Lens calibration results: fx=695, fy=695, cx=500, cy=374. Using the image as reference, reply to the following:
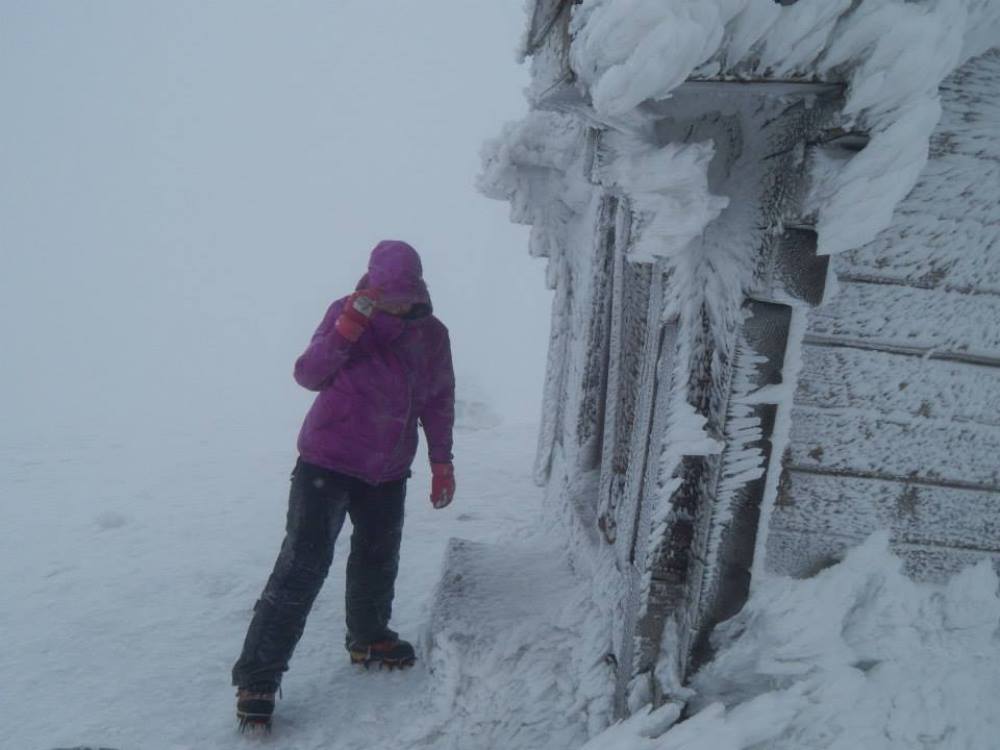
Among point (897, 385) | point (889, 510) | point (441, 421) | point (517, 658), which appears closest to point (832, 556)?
point (889, 510)

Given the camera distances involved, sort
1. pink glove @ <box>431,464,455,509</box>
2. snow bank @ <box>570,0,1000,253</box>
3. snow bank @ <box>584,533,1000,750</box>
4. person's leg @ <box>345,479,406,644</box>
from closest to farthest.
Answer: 1. snow bank @ <box>570,0,1000,253</box>
2. snow bank @ <box>584,533,1000,750</box>
3. person's leg @ <box>345,479,406,644</box>
4. pink glove @ <box>431,464,455,509</box>

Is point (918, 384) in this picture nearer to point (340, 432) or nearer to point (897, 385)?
point (897, 385)

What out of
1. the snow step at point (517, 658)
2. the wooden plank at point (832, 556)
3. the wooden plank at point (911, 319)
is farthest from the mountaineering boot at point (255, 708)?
the wooden plank at point (911, 319)

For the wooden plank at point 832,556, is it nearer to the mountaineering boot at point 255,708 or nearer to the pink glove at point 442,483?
the pink glove at point 442,483

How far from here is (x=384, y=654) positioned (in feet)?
9.26

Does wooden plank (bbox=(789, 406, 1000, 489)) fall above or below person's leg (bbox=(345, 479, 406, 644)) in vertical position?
above

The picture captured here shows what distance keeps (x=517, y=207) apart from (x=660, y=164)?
2.27m

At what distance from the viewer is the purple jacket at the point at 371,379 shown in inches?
92.8

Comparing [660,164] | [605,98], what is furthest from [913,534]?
[605,98]

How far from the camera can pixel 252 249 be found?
108188 millimetres

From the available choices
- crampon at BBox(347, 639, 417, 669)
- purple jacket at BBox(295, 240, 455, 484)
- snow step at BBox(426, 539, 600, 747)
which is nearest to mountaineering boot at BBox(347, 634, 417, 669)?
crampon at BBox(347, 639, 417, 669)

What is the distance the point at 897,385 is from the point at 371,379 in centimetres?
Result: 160

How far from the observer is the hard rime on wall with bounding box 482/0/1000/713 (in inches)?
61.0

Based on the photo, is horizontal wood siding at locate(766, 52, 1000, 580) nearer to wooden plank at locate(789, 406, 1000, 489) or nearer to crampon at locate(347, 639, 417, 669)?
wooden plank at locate(789, 406, 1000, 489)
